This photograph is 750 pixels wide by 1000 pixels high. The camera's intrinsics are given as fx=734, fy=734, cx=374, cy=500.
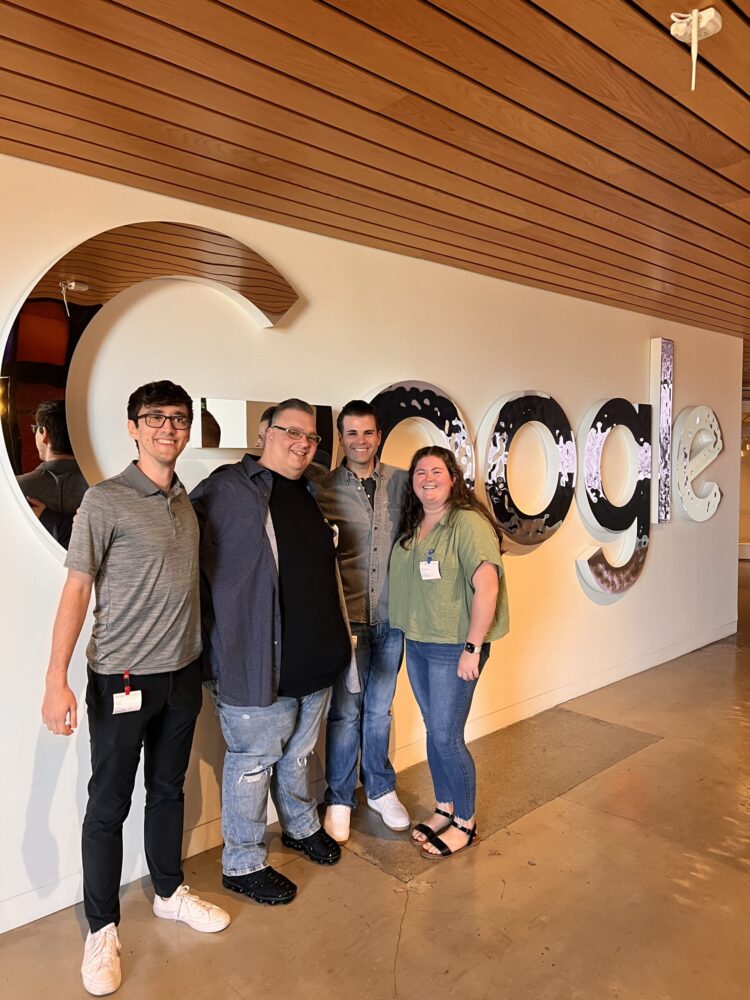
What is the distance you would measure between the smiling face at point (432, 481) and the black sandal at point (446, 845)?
1248 millimetres

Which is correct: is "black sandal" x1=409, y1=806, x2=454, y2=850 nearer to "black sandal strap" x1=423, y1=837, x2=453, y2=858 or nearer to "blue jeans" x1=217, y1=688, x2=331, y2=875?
"black sandal strap" x1=423, y1=837, x2=453, y2=858

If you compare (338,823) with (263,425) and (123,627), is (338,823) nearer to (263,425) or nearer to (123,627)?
(123,627)

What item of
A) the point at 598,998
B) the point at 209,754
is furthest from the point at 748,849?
the point at 209,754

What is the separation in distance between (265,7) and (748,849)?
10.3 feet

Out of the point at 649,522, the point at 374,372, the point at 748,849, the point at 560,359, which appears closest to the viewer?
the point at 748,849

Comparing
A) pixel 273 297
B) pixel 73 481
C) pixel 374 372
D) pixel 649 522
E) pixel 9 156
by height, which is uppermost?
pixel 9 156

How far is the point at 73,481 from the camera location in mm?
2410

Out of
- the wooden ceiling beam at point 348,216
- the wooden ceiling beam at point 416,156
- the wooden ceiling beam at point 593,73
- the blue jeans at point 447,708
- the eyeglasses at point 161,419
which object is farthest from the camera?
the blue jeans at point 447,708

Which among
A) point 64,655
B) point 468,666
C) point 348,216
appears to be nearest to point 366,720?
point 468,666

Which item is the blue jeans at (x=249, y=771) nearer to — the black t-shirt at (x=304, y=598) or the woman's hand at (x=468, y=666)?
the black t-shirt at (x=304, y=598)

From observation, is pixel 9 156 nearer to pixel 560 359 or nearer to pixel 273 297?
pixel 273 297

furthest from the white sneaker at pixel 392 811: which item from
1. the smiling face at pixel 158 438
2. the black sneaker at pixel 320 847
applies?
the smiling face at pixel 158 438

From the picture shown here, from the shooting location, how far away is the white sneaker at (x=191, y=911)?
91.3 inches

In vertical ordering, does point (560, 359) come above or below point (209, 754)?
above
